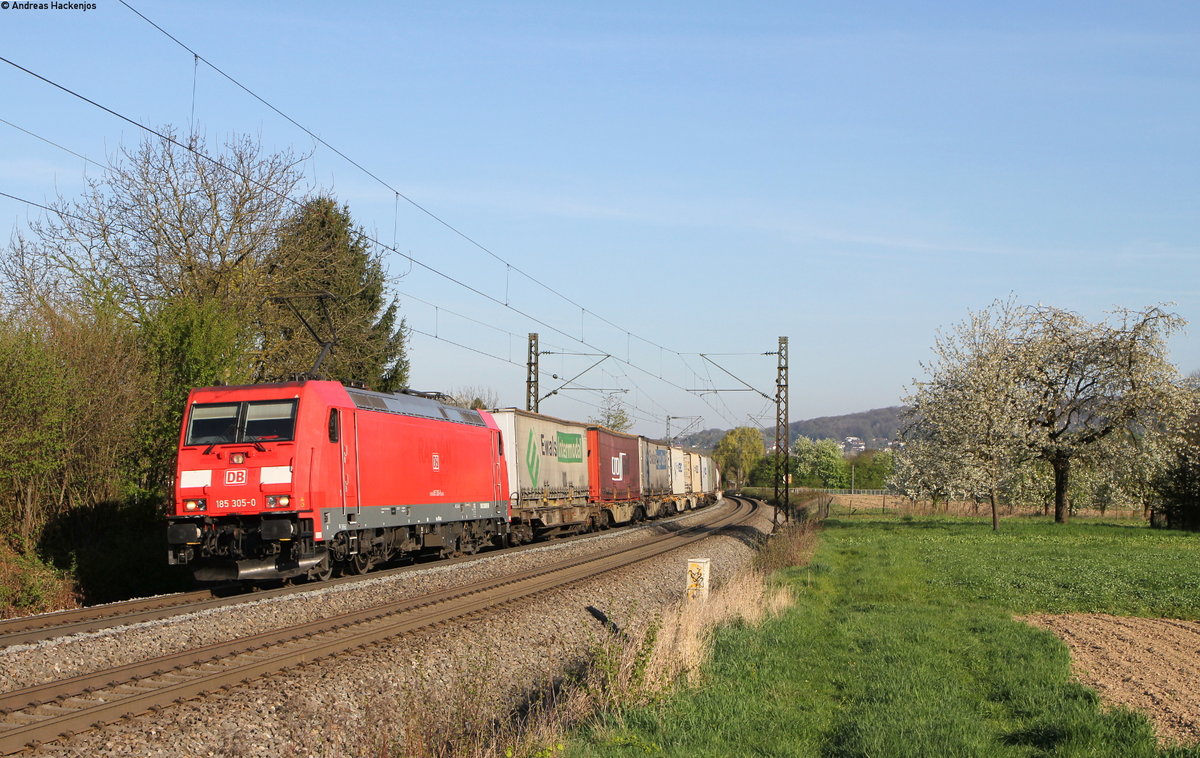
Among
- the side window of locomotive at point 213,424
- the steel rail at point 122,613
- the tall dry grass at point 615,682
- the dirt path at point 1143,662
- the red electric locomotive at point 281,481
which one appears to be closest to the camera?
the tall dry grass at point 615,682

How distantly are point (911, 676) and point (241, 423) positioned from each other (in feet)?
37.1

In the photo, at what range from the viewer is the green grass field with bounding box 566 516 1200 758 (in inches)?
323

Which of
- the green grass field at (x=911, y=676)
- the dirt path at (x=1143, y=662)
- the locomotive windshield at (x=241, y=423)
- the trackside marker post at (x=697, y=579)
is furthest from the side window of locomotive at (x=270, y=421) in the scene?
the dirt path at (x=1143, y=662)

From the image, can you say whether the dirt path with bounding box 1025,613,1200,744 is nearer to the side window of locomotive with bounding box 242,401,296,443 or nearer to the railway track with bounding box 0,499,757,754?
the railway track with bounding box 0,499,757,754

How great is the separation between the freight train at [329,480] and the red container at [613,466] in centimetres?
844

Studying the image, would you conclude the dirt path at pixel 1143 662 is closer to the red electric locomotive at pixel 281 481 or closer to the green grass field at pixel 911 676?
the green grass field at pixel 911 676

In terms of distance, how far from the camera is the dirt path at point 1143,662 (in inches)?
360

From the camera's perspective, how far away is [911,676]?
1066 cm

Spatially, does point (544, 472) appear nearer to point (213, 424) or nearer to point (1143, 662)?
point (213, 424)

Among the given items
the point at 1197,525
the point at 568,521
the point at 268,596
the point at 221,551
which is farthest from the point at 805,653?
the point at 1197,525

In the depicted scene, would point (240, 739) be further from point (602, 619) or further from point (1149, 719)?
point (602, 619)

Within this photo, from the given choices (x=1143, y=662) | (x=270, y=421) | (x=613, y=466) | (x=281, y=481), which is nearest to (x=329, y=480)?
(x=281, y=481)

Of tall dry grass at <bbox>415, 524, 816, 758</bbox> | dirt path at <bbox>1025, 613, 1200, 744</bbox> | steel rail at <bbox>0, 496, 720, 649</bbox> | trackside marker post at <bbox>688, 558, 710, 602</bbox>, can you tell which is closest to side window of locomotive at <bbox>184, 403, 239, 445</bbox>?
steel rail at <bbox>0, 496, 720, 649</bbox>

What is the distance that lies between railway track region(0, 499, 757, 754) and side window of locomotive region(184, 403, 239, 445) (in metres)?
4.04
